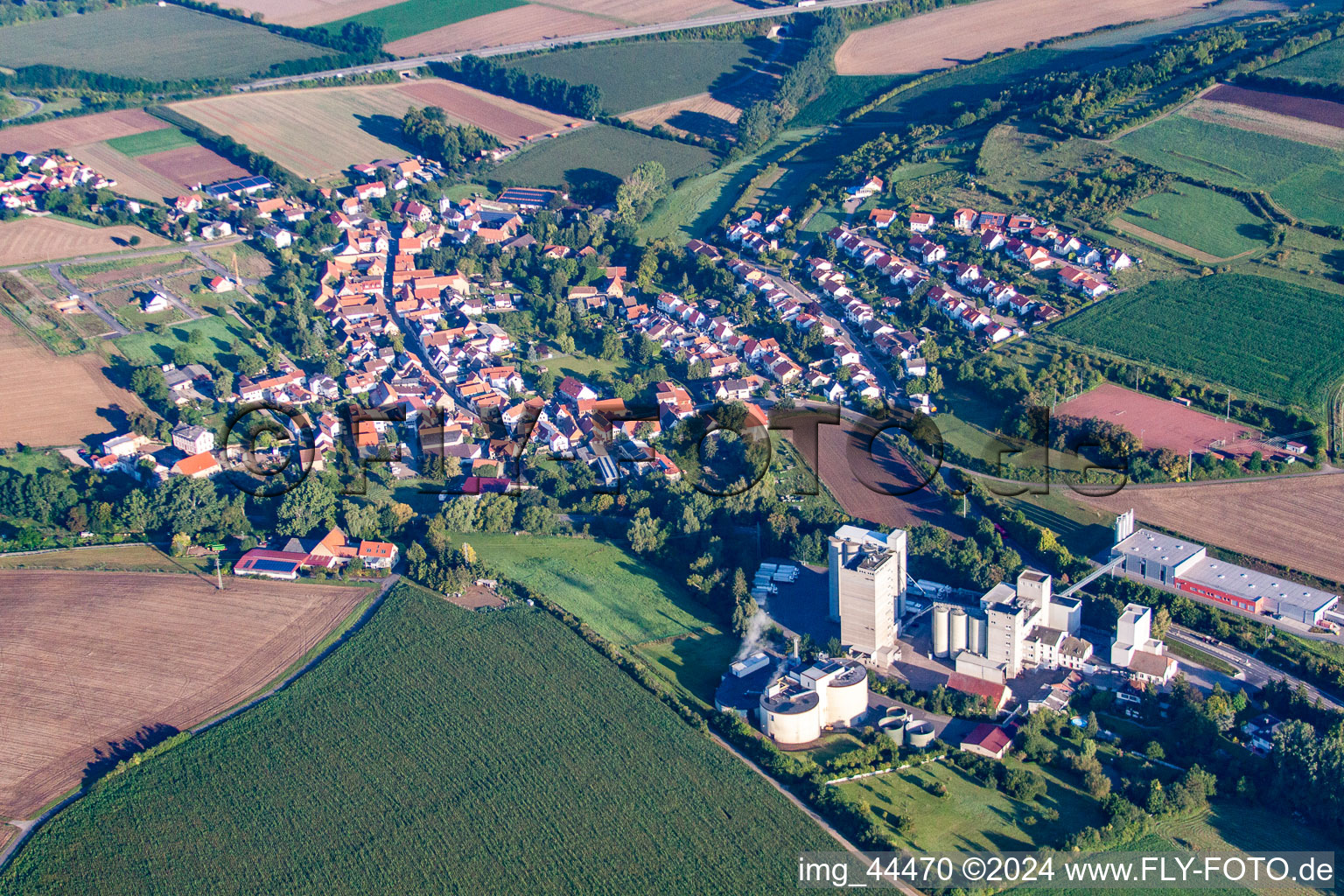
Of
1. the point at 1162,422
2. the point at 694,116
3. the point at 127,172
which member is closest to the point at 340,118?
the point at 127,172

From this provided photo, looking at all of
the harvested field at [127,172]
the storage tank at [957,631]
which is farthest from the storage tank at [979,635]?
the harvested field at [127,172]

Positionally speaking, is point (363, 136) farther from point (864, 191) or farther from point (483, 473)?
point (483, 473)

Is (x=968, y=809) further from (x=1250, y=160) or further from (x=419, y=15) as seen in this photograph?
(x=419, y=15)

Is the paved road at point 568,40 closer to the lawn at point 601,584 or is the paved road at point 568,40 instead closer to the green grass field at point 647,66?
the green grass field at point 647,66

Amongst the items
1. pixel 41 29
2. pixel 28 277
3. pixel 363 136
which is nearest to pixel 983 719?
pixel 28 277

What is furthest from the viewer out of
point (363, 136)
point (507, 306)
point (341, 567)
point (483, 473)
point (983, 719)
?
point (363, 136)

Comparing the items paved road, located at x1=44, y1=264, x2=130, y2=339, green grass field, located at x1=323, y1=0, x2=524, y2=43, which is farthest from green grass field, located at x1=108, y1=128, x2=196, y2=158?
green grass field, located at x1=323, y1=0, x2=524, y2=43
